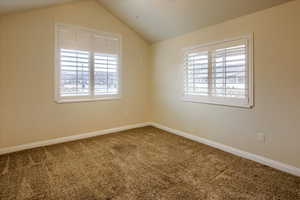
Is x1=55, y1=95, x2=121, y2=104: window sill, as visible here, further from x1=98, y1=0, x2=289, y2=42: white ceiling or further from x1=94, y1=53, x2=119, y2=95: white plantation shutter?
x1=98, y1=0, x2=289, y2=42: white ceiling

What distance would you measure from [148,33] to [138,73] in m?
1.07

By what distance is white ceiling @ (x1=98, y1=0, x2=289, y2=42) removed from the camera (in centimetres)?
271

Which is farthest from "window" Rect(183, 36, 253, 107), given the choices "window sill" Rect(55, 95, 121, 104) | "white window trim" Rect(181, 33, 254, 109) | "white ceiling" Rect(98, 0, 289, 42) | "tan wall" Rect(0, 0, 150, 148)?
"tan wall" Rect(0, 0, 150, 148)

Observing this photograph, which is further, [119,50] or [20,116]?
[119,50]

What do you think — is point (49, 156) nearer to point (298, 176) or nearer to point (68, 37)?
point (68, 37)

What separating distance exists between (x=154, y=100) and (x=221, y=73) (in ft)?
7.05

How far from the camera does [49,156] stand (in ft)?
9.56

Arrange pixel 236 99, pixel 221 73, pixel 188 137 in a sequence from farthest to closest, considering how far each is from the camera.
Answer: pixel 188 137 < pixel 221 73 < pixel 236 99

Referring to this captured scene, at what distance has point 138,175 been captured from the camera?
2328 mm

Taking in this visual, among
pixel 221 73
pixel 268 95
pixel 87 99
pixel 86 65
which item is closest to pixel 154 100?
pixel 87 99

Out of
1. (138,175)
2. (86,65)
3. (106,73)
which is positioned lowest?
(138,175)

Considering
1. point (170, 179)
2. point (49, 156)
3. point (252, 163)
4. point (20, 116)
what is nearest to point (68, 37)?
point (20, 116)

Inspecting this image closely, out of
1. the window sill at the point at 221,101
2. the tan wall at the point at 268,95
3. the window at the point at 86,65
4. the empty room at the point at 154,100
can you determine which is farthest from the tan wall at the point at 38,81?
the tan wall at the point at 268,95

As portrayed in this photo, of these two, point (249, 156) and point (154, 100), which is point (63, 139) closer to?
point (154, 100)
